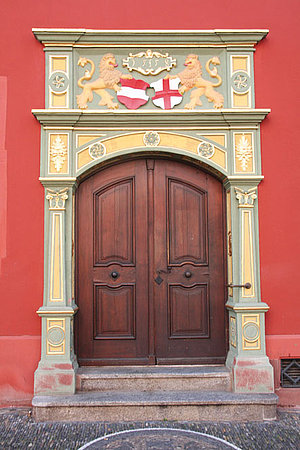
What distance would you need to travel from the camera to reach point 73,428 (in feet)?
14.1

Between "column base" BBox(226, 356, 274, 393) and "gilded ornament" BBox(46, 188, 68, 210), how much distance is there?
8.48 ft

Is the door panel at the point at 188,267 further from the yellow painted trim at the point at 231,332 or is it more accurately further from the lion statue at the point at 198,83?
the lion statue at the point at 198,83

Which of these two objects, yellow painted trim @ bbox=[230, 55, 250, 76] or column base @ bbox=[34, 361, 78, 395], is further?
yellow painted trim @ bbox=[230, 55, 250, 76]

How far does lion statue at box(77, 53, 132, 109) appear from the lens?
199 inches

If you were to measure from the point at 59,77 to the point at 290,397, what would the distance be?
4.41 m

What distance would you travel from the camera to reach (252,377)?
4738mm

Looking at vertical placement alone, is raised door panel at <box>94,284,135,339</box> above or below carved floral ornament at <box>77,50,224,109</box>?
below

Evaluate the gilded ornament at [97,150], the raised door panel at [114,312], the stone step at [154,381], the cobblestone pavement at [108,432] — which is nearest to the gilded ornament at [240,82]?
the gilded ornament at [97,150]

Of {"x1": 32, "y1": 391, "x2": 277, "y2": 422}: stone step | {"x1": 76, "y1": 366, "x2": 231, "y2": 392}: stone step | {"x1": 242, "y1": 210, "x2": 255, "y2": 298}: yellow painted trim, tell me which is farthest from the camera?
{"x1": 242, "y1": 210, "x2": 255, "y2": 298}: yellow painted trim

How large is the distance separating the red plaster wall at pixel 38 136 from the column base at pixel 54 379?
19cm

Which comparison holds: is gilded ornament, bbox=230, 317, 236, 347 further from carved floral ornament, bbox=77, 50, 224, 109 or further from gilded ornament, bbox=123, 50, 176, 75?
gilded ornament, bbox=123, 50, 176, 75

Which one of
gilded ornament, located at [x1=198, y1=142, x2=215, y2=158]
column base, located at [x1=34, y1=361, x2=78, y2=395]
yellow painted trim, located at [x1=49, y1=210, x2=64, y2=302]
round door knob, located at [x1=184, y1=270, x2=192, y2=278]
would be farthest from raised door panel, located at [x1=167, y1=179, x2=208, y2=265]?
column base, located at [x1=34, y1=361, x2=78, y2=395]

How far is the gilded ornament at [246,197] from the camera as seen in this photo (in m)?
4.99

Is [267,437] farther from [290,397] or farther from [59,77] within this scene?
[59,77]
